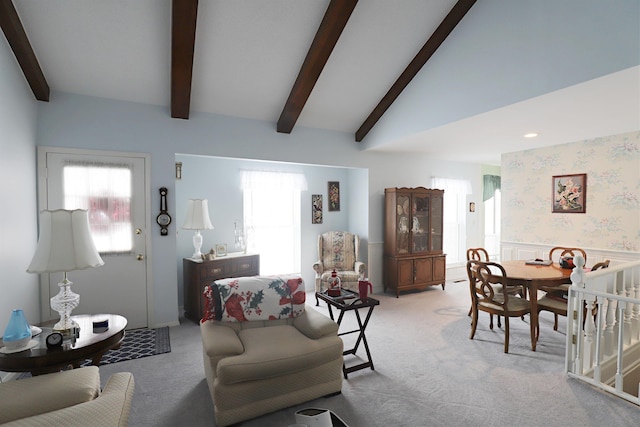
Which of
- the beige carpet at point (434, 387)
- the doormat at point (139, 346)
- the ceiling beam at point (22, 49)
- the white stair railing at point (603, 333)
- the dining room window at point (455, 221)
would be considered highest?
the ceiling beam at point (22, 49)

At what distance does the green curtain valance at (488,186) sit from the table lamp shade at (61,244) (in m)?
6.97

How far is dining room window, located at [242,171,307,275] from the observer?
519 cm

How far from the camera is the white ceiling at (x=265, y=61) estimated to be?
2.86 metres

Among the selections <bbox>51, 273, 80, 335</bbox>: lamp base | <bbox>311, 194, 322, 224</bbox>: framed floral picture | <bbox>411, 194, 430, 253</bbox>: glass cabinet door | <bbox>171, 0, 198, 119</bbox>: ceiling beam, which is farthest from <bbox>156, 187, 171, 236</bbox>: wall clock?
<bbox>411, 194, 430, 253</bbox>: glass cabinet door

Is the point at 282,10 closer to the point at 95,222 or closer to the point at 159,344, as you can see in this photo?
the point at 95,222

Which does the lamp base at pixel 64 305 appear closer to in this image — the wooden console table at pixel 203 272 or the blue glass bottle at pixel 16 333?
the blue glass bottle at pixel 16 333

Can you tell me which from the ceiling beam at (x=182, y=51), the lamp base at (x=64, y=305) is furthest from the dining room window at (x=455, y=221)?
the lamp base at (x=64, y=305)

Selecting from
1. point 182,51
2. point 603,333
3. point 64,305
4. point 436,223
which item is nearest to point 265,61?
point 182,51

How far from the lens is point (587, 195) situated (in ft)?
14.9

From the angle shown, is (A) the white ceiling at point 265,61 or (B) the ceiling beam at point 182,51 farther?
(A) the white ceiling at point 265,61

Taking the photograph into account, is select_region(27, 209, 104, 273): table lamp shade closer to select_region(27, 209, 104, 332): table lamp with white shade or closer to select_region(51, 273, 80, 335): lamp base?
select_region(27, 209, 104, 332): table lamp with white shade

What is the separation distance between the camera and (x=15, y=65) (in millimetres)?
2914

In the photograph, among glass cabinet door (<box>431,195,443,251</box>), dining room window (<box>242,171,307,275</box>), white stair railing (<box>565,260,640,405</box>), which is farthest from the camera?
glass cabinet door (<box>431,195,443,251</box>)

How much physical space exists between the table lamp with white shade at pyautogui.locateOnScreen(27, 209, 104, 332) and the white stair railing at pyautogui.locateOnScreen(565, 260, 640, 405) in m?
3.61
